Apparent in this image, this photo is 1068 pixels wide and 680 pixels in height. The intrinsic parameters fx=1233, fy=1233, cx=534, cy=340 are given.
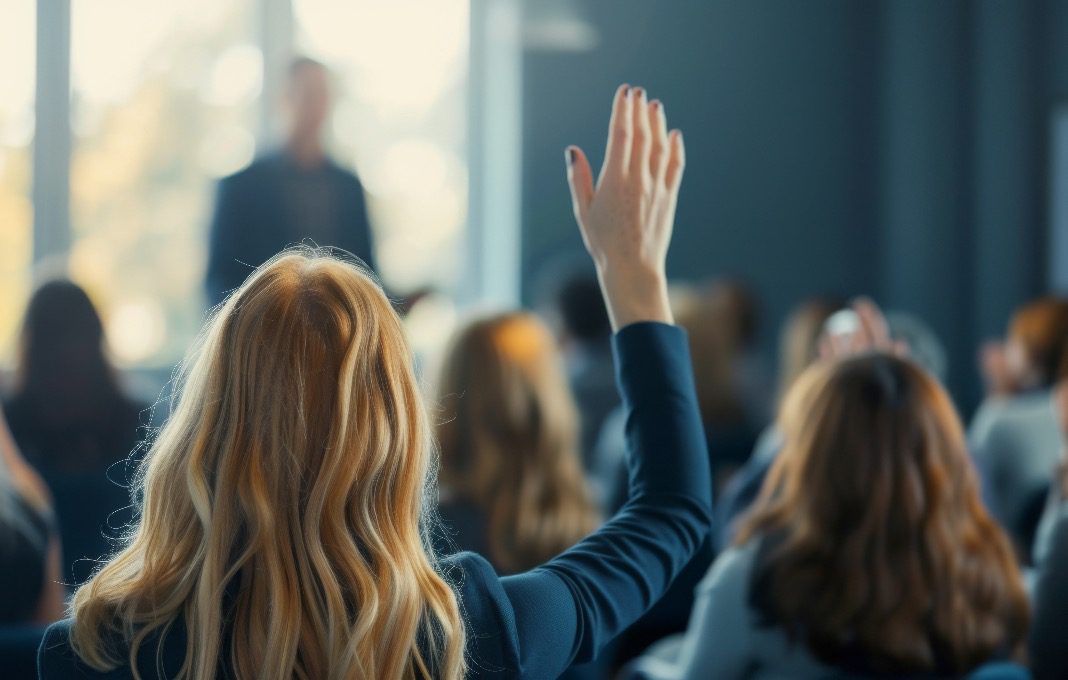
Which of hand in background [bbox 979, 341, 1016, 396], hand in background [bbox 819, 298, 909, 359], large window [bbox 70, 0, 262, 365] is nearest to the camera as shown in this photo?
hand in background [bbox 819, 298, 909, 359]

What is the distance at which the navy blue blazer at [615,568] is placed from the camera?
1064 mm

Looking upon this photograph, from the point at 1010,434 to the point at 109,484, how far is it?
2.33m

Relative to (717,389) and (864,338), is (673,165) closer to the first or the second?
(864,338)

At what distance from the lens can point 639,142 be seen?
123cm

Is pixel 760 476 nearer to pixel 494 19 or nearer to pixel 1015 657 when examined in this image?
pixel 1015 657

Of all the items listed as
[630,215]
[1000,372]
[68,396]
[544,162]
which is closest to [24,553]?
[68,396]

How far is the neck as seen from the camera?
463 cm

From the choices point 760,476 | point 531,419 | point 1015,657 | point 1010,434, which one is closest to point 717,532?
point 760,476

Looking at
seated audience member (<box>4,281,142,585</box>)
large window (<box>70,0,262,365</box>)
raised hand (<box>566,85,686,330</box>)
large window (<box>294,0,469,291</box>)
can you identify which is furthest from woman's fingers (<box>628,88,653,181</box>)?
large window (<box>294,0,469,291</box>)

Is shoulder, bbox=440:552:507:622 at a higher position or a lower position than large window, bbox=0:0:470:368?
lower

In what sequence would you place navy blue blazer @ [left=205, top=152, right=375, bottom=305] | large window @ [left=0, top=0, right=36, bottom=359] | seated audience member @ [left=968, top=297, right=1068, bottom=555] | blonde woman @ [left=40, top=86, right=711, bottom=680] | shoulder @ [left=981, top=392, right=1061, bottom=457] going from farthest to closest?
large window @ [left=0, top=0, right=36, bottom=359] < navy blue blazer @ [left=205, top=152, right=375, bottom=305] < shoulder @ [left=981, top=392, right=1061, bottom=457] < seated audience member @ [left=968, top=297, right=1068, bottom=555] < blonde woman @ [left=40, top=86, right=711, bottom=680]

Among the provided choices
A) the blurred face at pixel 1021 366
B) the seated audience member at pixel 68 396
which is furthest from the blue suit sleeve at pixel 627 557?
the blurred face at pixel 1021 366

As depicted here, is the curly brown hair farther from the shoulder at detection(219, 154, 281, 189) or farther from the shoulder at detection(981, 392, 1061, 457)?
the shoulder at detection(219, 154, 281, 189)

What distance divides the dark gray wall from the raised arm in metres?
4.96
